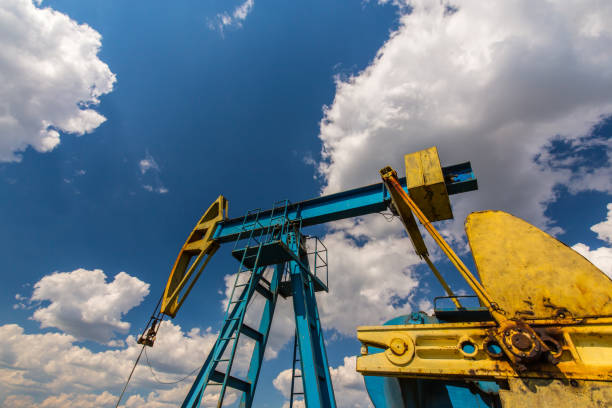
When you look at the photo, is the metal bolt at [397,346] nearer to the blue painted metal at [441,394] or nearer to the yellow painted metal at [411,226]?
the blue painted metal at [441,394]

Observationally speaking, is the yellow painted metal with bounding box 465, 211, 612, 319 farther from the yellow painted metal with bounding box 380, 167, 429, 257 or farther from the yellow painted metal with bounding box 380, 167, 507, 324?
the yellow painted metal with bounding box 380, 167, 429, 257

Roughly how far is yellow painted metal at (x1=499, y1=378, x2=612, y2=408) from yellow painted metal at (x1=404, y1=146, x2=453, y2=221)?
323 cm

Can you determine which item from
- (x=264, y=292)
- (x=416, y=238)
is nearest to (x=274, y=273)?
(x=264, y=292)

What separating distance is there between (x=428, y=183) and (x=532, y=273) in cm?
261

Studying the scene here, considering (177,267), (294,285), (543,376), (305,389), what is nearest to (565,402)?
(543,376)

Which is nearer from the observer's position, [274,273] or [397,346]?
[397,346]

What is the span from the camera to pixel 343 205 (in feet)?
23.7

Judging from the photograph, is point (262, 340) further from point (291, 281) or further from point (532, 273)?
point (532, 273)

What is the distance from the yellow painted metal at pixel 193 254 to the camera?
7613mm

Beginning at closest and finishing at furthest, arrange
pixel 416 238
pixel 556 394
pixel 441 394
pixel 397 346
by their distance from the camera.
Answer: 1. pixel 556 394
2. pixel 397 346
3. pixel 441 394
4. pixel 416 238

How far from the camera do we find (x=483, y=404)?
3.49m

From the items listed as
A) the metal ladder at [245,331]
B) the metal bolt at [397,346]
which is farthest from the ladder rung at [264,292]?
the metal bolt at [397,346]

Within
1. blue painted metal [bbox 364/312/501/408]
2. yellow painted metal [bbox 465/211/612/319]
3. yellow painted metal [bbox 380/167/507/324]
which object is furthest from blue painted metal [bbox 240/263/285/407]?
yellow painted metal [bbox 465/211/612/319]

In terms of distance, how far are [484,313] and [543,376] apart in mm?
2918
